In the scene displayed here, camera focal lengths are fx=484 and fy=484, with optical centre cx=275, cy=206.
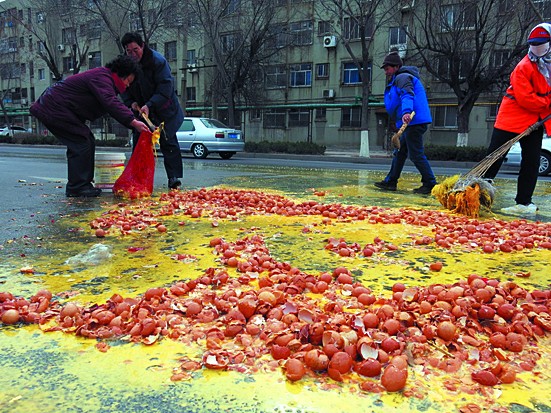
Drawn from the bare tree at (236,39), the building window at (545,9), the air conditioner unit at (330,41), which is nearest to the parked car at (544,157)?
the building window at (545,9)

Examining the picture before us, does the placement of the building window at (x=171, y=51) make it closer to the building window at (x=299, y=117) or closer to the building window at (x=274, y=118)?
the building window at (x=274, y=118)

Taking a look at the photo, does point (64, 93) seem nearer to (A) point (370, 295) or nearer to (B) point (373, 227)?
(B) point (373, 227)

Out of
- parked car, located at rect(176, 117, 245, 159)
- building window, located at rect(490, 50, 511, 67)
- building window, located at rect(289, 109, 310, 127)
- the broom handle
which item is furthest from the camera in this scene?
building window, located at rect(289, 109, 310, 127)

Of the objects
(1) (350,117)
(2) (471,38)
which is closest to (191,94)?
(1) (350,117)

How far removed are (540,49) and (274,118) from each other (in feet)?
107

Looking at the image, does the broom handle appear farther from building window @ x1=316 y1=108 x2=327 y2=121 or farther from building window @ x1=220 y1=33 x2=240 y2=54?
building window @ x1=316 y1=108 x2=327 y2=121

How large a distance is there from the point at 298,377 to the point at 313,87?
3480 cm

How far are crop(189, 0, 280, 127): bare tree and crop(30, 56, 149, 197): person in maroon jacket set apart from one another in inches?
780

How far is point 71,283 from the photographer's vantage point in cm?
232

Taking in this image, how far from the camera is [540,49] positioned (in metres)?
4.52

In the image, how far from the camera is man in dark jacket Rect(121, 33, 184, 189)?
5902mm

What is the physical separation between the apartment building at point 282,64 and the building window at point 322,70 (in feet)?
0.23

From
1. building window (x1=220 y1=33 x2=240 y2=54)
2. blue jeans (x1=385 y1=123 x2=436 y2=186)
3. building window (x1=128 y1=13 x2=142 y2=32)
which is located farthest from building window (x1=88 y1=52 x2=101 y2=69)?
blue jeans (x1=385 y1=123 x2=436 y2=186)

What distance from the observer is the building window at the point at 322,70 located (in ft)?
113
